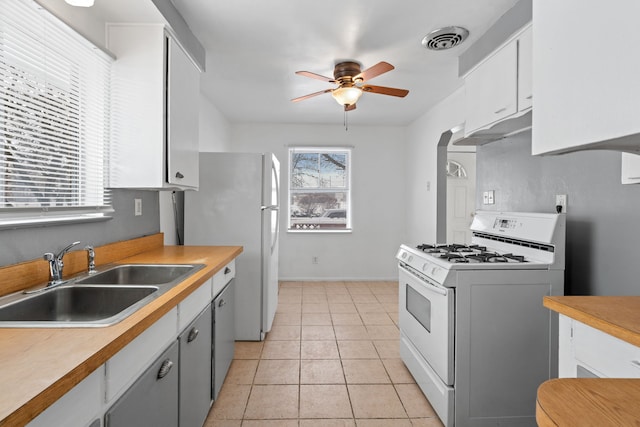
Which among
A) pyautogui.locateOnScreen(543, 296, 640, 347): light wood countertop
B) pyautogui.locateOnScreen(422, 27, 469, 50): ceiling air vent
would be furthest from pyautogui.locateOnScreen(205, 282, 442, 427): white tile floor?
pyautogui.locateOnScreen(422, 27, 469, 50): ceiling air vent

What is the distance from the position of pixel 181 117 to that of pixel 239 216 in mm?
1093

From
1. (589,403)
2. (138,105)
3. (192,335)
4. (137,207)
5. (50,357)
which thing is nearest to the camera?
(589,403)

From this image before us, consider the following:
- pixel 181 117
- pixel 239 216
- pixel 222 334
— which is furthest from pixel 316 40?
pixel 222 334

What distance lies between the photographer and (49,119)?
153cm

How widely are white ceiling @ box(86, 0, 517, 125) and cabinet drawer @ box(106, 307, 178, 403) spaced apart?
5.12 ft

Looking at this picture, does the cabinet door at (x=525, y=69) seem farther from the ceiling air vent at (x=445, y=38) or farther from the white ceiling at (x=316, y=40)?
the ceiling air vent at (x=445, y=38)

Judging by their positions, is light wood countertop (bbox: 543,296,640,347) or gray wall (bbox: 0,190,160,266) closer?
light wood countertop (bbox: 543,296,640,347)

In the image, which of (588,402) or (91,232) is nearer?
(588,402)

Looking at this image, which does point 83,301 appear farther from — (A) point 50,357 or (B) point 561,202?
(B) point 561,202

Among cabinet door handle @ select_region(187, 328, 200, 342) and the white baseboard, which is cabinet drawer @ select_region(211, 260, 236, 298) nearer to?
cabinet door handle @ select_region(187, 328, 200, 342)

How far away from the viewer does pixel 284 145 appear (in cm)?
535

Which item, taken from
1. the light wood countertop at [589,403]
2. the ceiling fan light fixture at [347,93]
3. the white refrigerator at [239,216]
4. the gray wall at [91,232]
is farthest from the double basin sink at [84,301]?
the ceiling fan light fixture at [347,93]

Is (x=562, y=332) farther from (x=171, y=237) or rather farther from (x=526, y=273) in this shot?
(x=171, y=237)

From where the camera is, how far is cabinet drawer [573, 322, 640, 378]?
974 mm
